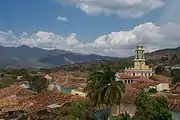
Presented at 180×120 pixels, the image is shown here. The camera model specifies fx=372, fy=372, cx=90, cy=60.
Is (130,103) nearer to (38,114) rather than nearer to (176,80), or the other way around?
(38,114)

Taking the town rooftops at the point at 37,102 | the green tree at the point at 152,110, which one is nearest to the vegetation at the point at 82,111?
the green tree at the point at 152,110

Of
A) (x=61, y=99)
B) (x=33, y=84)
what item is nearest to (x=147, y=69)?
(x=33, y=84)

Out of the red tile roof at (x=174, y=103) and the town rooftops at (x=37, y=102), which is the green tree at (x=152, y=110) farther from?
the town rooftops at (x=37, y=102)

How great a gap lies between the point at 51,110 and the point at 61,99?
10289 millimetres

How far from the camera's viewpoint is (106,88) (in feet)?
130

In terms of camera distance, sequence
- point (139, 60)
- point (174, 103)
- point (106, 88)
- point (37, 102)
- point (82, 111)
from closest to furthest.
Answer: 1. point (106, 88)
2. point (82, 111)
3. point (174, 103)
4. point (37, 102)
5. point (139, 60)

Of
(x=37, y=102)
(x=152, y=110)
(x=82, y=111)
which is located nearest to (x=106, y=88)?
(x=82, y=111)

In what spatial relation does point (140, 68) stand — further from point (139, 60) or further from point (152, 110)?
point (152, 110)

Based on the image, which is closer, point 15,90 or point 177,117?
point 177,117

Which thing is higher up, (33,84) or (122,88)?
(122,88)

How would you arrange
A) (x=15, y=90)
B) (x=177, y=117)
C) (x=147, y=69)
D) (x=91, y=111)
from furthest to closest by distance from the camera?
(x=147, y=69) → (x=15, y=90) → (x=177, y=117) → (x=91, y=111)

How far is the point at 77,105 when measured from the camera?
43.1m

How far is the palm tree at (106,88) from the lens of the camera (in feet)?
129

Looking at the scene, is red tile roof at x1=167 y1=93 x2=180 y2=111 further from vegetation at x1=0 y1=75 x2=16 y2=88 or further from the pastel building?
vegetation at x1=0 y1=75 x2=16 y2=88
